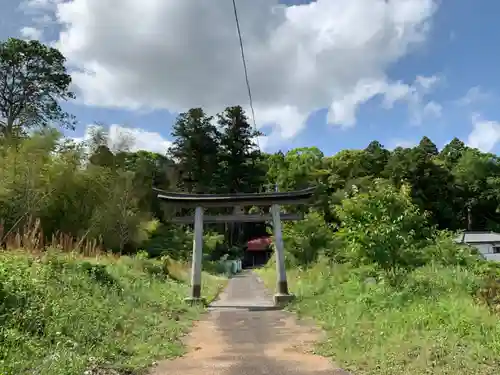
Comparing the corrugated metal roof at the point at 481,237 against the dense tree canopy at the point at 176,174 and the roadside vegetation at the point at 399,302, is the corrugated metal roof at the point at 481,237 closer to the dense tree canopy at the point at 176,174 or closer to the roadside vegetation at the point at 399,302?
the dense tree canopy at the point at 176,174

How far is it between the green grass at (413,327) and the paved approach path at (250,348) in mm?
401

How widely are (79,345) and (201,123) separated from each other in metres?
44.6

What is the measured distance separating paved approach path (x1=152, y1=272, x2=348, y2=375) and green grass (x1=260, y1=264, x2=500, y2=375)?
0.40 meters

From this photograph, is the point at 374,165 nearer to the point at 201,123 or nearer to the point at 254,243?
the point at 254,243

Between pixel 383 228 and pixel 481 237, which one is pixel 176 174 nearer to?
pixel 481 237

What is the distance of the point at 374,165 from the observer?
48719mm

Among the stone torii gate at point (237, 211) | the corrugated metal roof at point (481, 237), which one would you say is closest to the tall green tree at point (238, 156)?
the corrugated metal roof at point (481, 237)

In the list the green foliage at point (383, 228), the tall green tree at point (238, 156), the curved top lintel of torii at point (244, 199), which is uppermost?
the tall green tree at point (238, 156)

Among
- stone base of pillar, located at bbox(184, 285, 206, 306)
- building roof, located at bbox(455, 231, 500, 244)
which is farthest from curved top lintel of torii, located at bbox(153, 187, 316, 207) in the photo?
building roof, located at bbox(455, 231, 500, 244)

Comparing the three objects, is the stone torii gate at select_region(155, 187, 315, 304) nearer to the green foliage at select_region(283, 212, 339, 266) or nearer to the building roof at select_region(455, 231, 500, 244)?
the green foliage at select_region(283, 212, 339, 266)

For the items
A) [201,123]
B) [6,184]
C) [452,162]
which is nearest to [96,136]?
[6,184]

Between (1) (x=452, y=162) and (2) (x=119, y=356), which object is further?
(1) (x=452, y=162)

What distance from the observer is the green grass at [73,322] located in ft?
17.2

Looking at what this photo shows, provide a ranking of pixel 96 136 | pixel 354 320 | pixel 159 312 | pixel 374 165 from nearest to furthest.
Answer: pixel 354 320 → pixel 159 312 → pixel 96 136 → pixel 374 165
